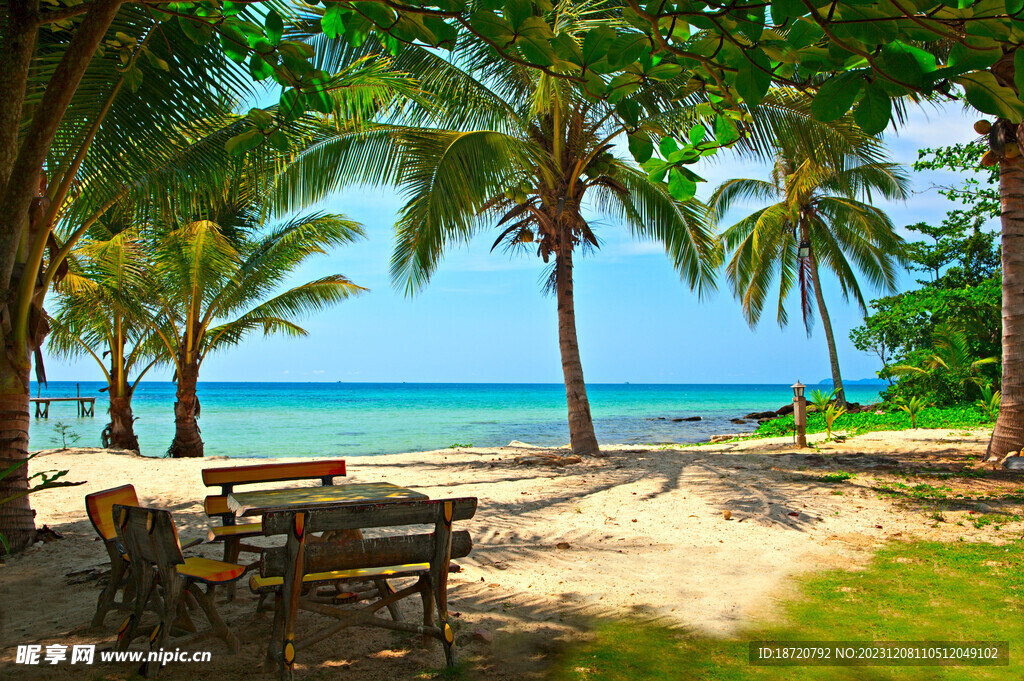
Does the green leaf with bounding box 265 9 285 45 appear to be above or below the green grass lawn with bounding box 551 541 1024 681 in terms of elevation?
above

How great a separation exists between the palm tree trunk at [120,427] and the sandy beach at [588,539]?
2.70 m

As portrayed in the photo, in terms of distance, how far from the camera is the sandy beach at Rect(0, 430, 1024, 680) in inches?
126

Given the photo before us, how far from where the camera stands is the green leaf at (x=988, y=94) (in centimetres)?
148

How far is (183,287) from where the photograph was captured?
1074cm

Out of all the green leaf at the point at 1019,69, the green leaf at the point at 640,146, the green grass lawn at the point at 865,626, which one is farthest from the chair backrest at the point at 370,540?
the green leaf at the point at 1019,69

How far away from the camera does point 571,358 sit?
31.7ft

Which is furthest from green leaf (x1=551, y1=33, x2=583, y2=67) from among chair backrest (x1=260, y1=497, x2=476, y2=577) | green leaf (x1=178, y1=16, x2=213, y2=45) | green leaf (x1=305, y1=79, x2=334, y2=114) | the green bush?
the green bush

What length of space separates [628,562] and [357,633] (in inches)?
84.0

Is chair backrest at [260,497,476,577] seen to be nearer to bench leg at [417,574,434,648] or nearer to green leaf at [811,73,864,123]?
bench leg at [417,574,434,648]

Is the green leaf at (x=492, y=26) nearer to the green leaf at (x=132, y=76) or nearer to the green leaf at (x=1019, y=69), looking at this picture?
the green leaf at (x=1019, y=69)

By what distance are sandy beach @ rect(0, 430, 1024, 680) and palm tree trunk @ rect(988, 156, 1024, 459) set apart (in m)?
0.60

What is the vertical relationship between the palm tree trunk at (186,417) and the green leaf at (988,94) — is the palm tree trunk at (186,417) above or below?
below

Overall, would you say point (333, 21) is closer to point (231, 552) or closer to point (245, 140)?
point (245, 140)

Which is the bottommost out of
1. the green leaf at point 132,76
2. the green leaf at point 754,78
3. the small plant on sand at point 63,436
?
the small plant on sand at point 63,436
